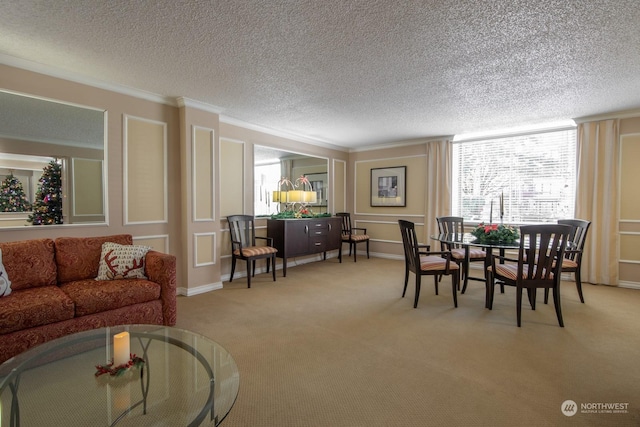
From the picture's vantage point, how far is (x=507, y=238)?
345 cm

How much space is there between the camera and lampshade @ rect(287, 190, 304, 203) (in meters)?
5.56

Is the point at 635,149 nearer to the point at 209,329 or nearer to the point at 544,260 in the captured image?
the point at 544,260

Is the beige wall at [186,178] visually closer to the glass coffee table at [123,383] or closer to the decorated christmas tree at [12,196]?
the decorated christmas tree at [12,196]

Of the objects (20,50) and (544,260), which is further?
(544,260)

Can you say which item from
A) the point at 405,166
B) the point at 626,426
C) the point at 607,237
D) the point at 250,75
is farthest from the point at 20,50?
the point at 607,237

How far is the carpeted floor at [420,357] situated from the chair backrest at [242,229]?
92cm

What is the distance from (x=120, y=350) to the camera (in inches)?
62.2

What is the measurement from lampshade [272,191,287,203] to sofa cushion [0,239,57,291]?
3.19 metres

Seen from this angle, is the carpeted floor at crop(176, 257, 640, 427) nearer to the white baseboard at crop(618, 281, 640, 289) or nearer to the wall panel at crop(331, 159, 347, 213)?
the white baseboard at crop(618, 281, 640, 289)

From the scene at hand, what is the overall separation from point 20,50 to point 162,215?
6.36 ft

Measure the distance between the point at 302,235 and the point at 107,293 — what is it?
3166 millimetres

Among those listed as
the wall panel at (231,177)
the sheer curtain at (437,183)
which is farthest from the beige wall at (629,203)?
the wall panel at (231,177)

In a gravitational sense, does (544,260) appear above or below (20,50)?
below

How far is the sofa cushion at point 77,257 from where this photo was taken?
2.81 meters
